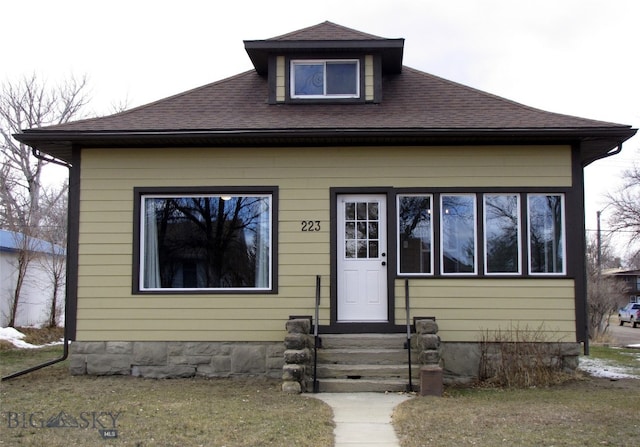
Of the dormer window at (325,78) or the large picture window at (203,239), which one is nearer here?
A: the large picture window at (203,239)

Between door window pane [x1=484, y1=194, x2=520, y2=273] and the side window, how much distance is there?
8.9 inches

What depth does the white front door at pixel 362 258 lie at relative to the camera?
10.0 metres

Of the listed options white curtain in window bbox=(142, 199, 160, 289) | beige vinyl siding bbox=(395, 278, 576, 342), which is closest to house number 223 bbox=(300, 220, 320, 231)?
beige vinyl siding bbox=(395, 278, 576, 342)

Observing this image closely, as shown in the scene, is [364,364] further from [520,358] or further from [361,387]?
[520,358]

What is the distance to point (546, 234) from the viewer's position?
10078 millimetres

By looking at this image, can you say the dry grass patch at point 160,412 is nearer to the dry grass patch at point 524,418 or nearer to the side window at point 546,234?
the dry grass patch at point 524,418

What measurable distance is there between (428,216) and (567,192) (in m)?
2.17

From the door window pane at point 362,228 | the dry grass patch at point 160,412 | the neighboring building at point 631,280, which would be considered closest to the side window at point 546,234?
the door window pane at point 362,228

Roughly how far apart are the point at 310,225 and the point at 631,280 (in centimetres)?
5478

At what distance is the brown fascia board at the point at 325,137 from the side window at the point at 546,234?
931 mm

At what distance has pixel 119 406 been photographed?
7.34 m

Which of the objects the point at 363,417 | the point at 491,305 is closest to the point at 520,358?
the point at 491,305

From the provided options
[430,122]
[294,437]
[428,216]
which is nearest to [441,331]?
[428,216]

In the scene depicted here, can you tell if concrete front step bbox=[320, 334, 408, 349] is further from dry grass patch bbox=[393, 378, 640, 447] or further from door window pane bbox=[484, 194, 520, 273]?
door window pane bbox=[484, 194, 520, 273]
